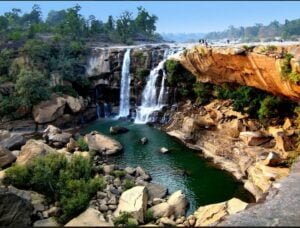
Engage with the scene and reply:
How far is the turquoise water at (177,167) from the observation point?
24469 millimetres

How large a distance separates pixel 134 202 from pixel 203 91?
1837 cm

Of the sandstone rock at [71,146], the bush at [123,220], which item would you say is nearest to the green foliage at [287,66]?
the bush at [123,220]

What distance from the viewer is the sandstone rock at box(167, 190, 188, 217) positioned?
2114 centimetres

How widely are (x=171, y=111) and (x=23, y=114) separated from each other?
1361 cm

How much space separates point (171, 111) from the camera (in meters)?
39.9

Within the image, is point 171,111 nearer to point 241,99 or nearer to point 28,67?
point 241,99

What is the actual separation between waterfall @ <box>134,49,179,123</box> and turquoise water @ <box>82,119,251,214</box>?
123 inches

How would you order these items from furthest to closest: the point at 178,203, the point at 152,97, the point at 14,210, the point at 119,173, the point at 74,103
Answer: the point at 152,97 → the point at 74,103 → the point at 119,173 → the point at 178,203 → the point at 14,210

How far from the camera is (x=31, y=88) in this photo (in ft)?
123

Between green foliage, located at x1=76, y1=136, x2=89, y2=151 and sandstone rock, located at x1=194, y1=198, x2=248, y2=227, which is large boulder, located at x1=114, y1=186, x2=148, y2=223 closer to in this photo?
sandstone rock, located at x1=194, y1=198, x2=248, y2=227

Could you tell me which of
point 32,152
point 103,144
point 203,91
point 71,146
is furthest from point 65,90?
point 32,152

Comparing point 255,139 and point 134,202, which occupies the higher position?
point 255,139

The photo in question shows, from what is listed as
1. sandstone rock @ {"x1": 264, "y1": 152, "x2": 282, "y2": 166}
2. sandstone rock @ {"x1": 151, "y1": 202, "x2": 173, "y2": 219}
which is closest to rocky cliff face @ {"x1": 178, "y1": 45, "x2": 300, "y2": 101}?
sandstone rock @ {"x1": 264, "y1": 152, "x2": 282, "y2": 166}

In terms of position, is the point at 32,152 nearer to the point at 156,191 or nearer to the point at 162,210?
the point at 156,191
